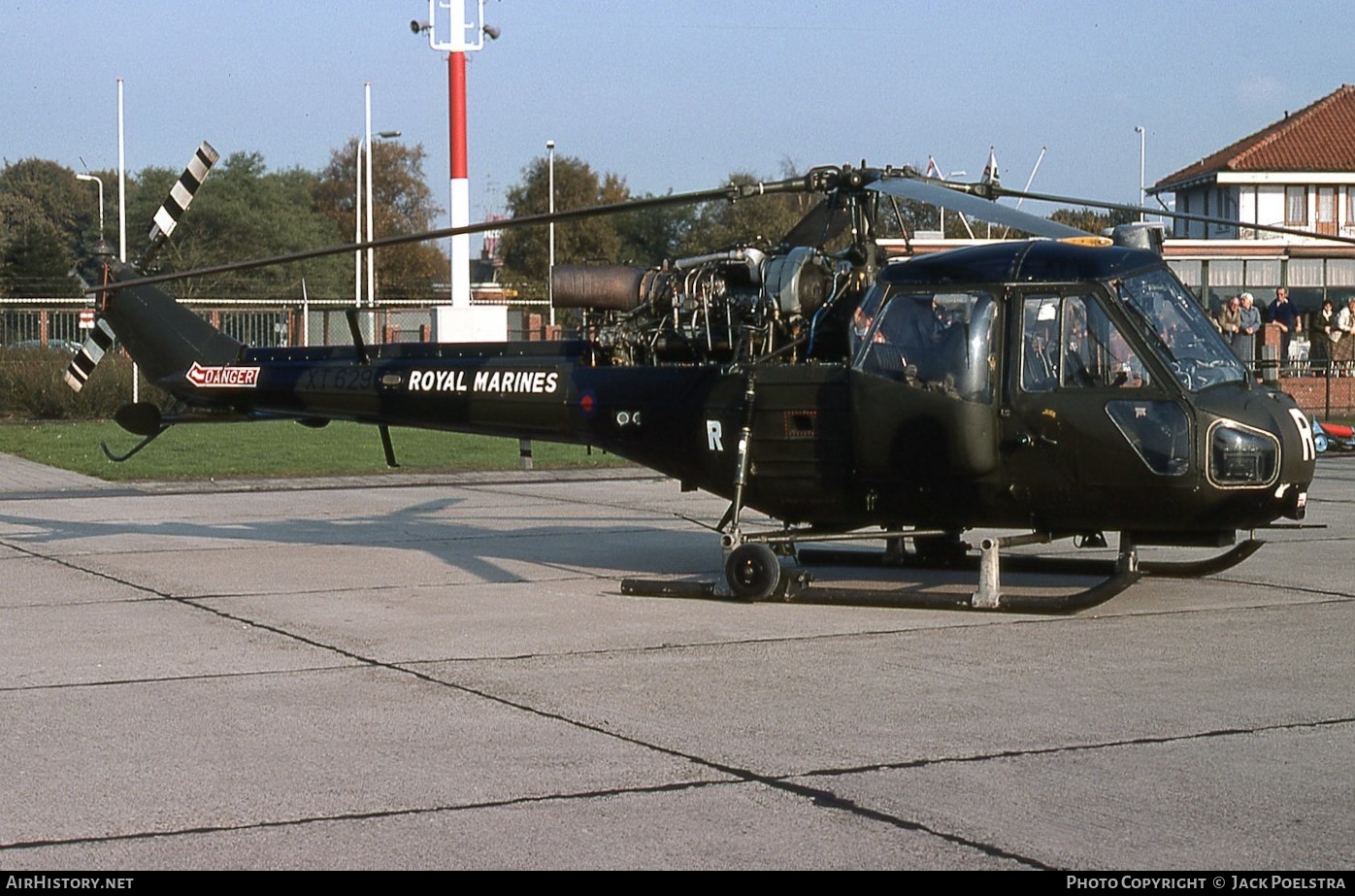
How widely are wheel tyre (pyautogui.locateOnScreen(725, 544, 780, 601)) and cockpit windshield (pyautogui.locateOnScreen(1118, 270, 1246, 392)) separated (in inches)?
107

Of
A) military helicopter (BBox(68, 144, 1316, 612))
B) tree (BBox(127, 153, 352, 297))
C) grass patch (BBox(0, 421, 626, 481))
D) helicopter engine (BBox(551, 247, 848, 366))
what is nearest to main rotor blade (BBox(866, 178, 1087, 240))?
military helicopter (BBox(68, 144, 1316, 612))

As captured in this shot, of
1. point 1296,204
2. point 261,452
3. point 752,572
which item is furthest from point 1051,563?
point 1296,204

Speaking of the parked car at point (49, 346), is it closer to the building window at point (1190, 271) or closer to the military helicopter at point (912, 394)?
the military helicopter at point (912, 394)

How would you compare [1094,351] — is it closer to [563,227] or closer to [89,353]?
[89,353]

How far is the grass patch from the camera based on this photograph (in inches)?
834

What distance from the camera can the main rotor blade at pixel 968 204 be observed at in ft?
30.0

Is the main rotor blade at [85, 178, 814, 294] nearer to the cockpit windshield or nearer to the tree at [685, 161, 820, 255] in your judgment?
the cockpit windshield

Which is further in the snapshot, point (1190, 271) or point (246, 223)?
point (246, 223)

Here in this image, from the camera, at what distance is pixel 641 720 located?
7098 millimetres

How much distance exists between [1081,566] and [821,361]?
2556mm

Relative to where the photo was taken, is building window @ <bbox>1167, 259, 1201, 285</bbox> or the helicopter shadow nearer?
the helicopter shadow

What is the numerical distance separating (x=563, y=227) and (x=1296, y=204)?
1166 inches
